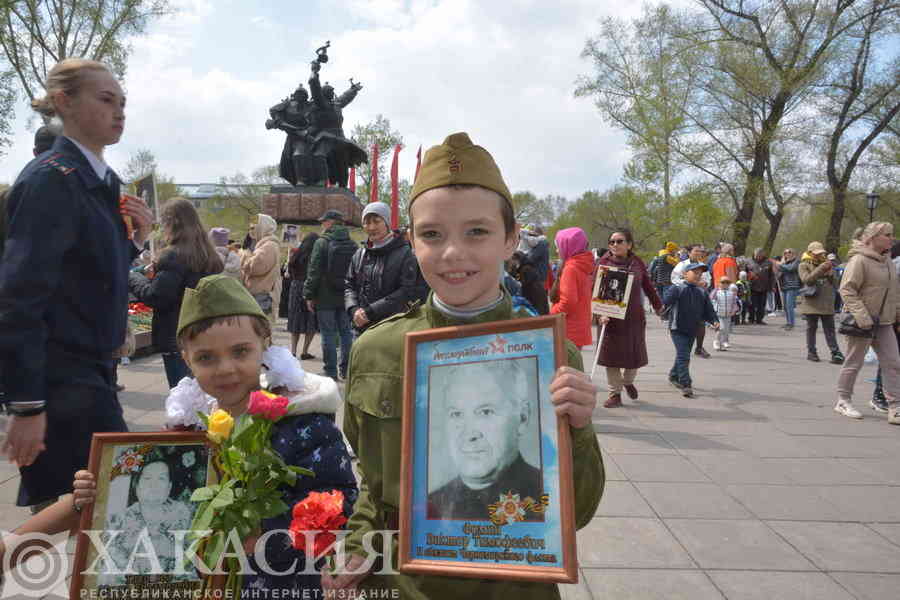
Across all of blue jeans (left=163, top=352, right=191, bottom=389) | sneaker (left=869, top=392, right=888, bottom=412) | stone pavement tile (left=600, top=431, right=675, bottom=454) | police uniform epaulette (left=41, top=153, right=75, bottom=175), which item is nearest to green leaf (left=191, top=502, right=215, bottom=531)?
police uniform epaulette (left=41, top=153, right=75, bottom=175)

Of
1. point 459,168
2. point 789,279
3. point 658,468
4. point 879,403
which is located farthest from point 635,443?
point 789,279

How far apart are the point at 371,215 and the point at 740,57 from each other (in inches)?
878

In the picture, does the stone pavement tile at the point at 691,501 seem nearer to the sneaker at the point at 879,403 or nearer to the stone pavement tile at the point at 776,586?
the stone pavement tile at the point at 776,586

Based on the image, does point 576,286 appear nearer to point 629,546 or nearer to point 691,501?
point 691,501

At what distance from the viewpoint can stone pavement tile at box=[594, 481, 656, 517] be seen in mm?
3947

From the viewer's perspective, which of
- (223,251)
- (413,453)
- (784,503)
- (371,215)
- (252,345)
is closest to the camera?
(413,453)

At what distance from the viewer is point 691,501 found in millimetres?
4176

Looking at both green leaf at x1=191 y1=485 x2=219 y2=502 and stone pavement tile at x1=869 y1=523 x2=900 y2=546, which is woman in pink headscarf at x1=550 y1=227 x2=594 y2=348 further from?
green leaf at x1=191 y1=485 x2=219 y2=502

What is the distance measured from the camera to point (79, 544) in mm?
1873

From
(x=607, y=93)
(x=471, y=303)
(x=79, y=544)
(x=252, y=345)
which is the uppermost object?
(x=607, y=93)

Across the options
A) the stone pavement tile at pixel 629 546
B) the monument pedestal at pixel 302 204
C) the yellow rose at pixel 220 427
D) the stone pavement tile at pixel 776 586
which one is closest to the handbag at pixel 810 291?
the stone pavement tile at pixel 629 546

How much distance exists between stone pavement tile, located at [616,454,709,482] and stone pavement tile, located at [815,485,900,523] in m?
0.83

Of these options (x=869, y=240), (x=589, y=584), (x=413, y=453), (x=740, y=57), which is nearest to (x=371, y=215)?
(x=589, y=584)

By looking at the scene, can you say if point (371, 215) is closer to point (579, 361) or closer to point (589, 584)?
point (589, 584)
